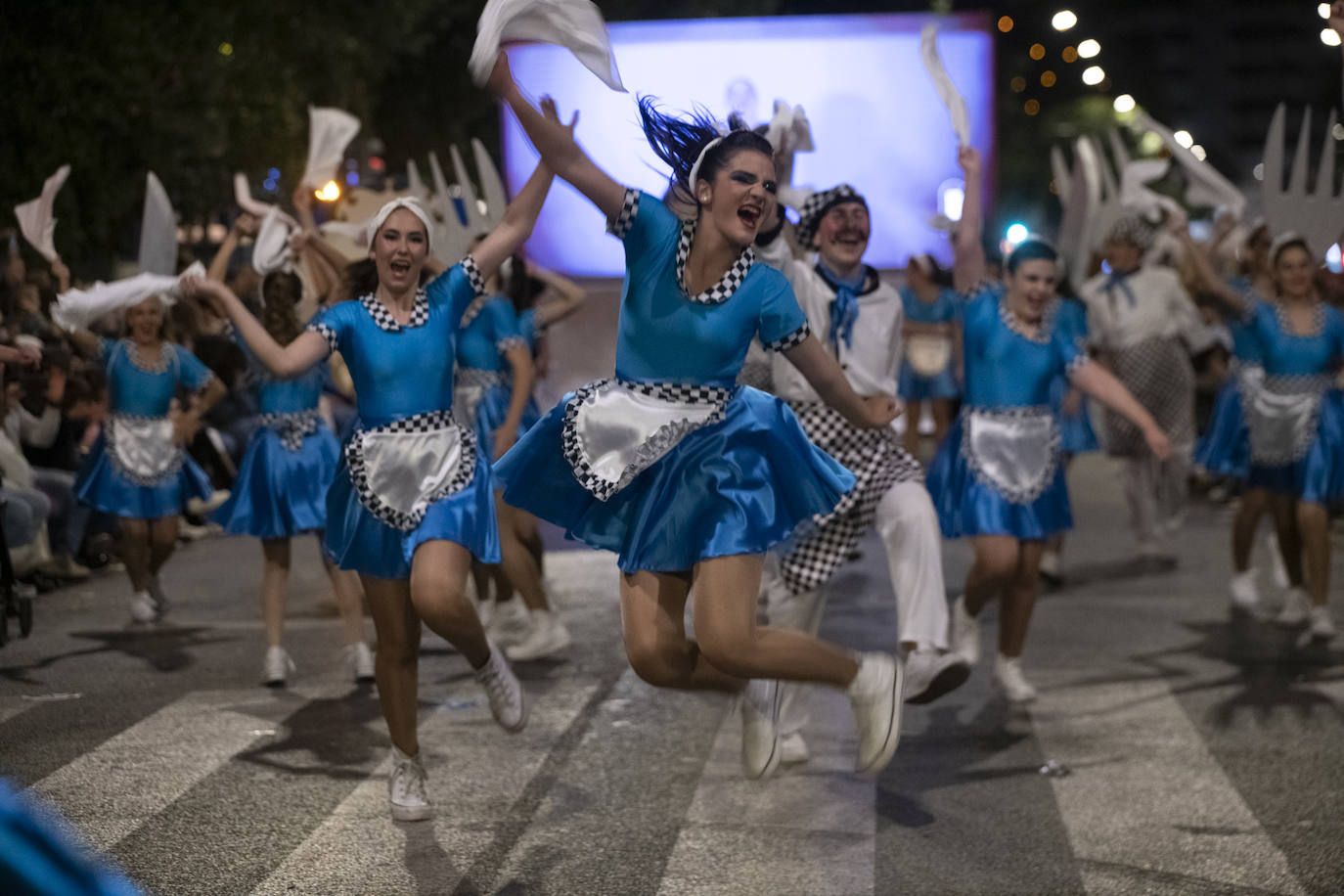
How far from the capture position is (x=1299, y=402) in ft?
28.6

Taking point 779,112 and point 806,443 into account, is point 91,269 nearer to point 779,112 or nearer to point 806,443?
point 779,112

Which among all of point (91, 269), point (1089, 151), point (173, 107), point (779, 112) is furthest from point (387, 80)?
point (779, 112)

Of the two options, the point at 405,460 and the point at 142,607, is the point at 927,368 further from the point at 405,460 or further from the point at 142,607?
the point at 405,460

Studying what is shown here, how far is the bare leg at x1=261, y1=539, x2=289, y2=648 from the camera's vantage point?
25.6 ft

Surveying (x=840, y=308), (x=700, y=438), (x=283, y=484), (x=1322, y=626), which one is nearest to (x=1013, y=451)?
(x=840, y=308)

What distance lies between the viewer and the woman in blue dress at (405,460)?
546 cm

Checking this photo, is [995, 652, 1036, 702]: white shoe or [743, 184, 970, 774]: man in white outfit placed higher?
[743, 184, 970, 774]: man in white outfit

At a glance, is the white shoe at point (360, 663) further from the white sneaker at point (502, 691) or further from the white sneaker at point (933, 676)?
the white sneaker at point (933, 676)

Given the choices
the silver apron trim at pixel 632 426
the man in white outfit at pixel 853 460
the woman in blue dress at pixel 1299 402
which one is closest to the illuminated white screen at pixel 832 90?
the woman in blue dress at pixel 1299 402

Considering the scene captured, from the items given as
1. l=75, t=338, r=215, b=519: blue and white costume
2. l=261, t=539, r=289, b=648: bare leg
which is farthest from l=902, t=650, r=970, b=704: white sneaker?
l=75, t=338, r=215, b=519: blue and white costume

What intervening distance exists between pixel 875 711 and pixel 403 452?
1825 millimetres

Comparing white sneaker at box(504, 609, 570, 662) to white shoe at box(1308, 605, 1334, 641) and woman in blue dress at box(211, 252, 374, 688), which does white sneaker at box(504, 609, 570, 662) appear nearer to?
woman in blue dress at box(211, 252, 374, 688)

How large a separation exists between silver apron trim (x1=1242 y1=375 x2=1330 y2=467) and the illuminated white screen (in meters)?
7.79

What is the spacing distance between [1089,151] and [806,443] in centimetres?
645
